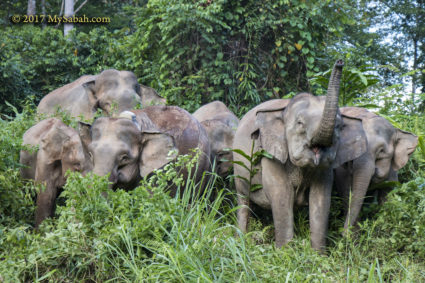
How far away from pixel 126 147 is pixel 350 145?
2.36 m

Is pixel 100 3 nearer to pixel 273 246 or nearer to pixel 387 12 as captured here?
pixel 387 12

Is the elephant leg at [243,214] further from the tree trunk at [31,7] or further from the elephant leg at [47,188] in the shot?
the tree trunk at [31,7]

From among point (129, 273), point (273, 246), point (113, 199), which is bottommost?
point (273, 246)

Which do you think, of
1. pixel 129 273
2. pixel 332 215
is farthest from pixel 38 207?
pixel 332 215

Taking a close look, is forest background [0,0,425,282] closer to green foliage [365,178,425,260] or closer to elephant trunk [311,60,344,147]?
green foliage [365,178,425,260]

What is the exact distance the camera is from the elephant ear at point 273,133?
681 centimetres

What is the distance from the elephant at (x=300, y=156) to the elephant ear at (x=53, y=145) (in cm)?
222

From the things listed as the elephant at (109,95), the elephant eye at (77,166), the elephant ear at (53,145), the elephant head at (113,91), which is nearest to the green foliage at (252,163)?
the elephant eye at (77,166)

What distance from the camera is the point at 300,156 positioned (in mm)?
6355

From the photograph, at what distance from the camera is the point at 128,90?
10070 mm

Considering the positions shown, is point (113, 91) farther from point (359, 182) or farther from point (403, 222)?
point (403, 222)

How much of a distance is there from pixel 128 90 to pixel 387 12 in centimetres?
1564

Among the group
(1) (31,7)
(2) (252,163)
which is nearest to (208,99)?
(2) (252,163)

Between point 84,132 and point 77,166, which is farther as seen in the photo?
point 77,166
